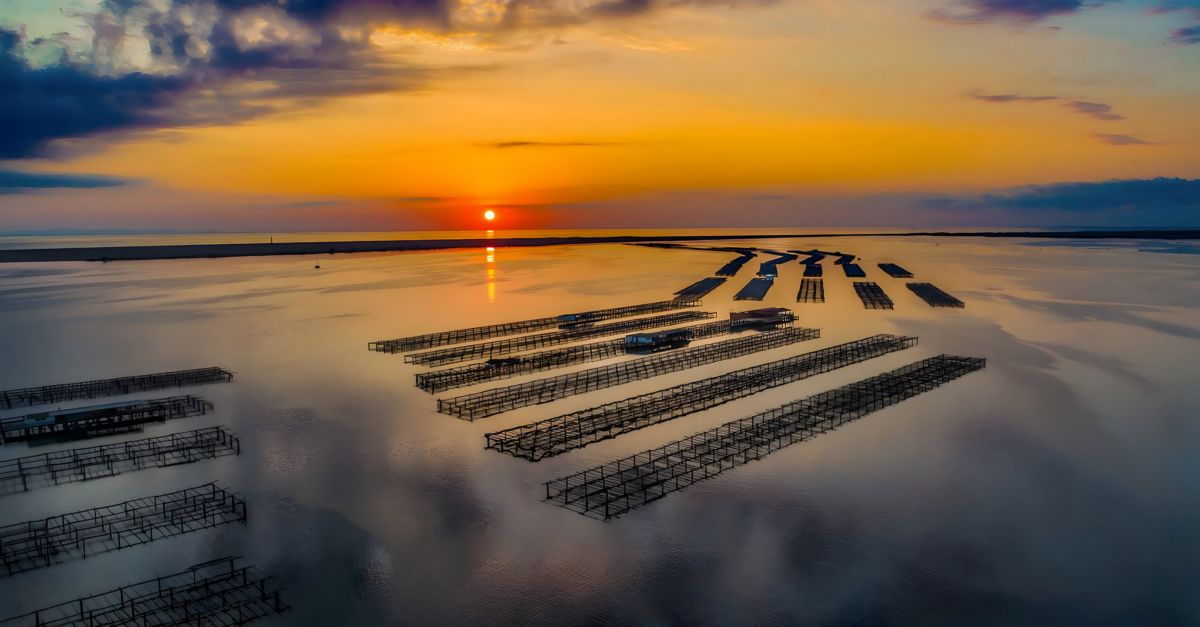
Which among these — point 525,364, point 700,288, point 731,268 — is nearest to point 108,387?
point 525,364

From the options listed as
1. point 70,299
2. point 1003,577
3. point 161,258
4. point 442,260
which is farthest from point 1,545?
point 161,258

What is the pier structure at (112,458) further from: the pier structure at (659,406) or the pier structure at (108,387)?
the pier structure at (659,406)

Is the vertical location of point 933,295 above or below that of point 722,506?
above

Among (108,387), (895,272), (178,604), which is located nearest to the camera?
(178,604)

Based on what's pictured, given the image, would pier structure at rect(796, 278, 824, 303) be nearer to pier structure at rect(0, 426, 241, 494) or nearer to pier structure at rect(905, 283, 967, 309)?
pier structure at rect(905, 283, 967, 309)

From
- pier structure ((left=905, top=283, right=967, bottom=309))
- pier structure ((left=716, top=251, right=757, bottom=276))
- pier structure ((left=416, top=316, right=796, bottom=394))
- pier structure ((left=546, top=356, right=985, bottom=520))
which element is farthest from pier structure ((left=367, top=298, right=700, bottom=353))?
pier structure ((left=716, top=251, right=757, bottom=276))

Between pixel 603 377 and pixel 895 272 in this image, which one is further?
pixel 895 272

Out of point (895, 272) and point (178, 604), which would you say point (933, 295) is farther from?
point (178, 604)
